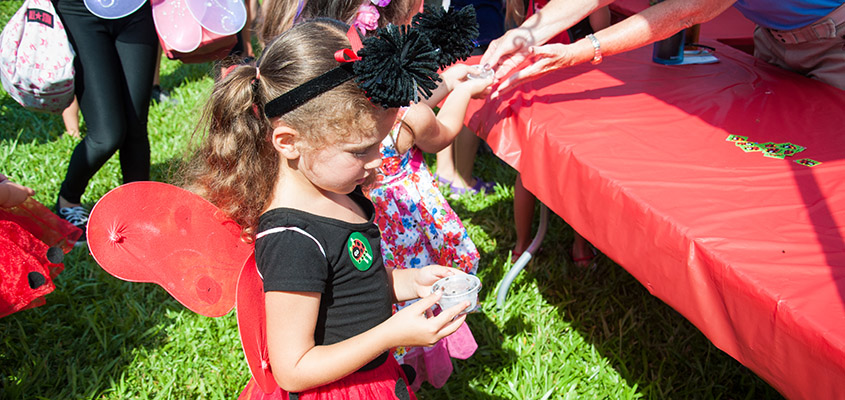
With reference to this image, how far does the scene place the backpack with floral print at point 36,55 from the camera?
8.27 ft

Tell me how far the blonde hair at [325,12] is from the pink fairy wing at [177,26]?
0.69 meters

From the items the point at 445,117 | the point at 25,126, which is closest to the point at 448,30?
the point at 445,117

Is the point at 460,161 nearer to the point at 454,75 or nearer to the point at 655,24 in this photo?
the point at 454,75

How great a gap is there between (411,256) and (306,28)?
104 cm

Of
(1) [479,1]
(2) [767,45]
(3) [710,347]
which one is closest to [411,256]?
(3) [710,347]

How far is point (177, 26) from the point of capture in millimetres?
2670

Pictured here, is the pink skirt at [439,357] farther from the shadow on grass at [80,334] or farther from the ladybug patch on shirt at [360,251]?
the shadow on grass at [80,334]

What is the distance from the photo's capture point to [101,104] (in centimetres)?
278

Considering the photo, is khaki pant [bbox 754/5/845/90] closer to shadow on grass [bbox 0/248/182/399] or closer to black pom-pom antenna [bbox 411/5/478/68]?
black pom-pom antenna [bbox 411/5/478/68]

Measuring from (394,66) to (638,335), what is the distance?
188 cm

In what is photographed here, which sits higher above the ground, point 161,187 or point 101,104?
point 161,187

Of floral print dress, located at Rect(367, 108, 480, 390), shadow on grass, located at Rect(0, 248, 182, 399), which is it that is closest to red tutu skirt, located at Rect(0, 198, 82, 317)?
shadow on grass, located at Rect(0, 248, 182, 399)

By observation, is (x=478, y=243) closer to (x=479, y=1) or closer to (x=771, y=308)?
(x=479, y=1)

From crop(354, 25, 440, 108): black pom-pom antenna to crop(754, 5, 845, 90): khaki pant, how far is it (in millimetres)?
1651
